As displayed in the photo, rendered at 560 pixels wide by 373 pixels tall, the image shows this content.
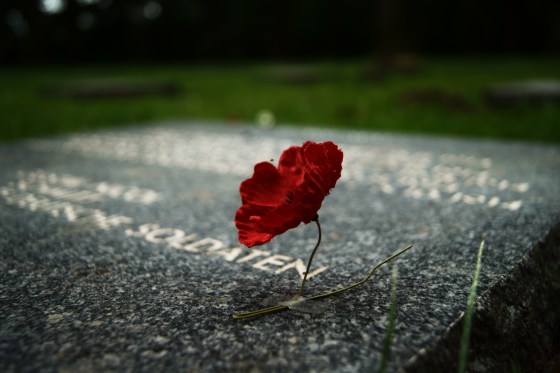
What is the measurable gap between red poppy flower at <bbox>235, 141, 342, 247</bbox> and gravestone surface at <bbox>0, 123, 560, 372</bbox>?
20 cm

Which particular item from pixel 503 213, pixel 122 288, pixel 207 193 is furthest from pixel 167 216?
pixel 503 213

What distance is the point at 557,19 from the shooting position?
660 inches

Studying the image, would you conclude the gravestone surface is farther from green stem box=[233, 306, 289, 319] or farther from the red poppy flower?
the red poppy flower

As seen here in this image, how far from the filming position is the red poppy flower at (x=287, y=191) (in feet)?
3.15

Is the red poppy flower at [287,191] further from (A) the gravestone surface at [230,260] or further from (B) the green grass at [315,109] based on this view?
(B) the green grass at [315,109]

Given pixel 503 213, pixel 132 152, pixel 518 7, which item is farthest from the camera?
pixel 518 7

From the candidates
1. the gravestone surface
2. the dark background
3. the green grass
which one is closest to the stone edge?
the gravestone surface

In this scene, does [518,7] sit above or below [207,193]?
above

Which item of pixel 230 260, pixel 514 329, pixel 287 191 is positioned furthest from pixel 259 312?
pixel 514 329

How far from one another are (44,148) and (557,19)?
57.8 ft

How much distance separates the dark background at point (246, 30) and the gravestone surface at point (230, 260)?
18873 millimetres

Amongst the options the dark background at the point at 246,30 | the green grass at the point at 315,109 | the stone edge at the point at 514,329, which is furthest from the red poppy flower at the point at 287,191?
the dark background at the point at 246,30

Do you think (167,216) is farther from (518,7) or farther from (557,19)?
(518,7)

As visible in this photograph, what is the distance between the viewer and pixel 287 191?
1.06 meters
